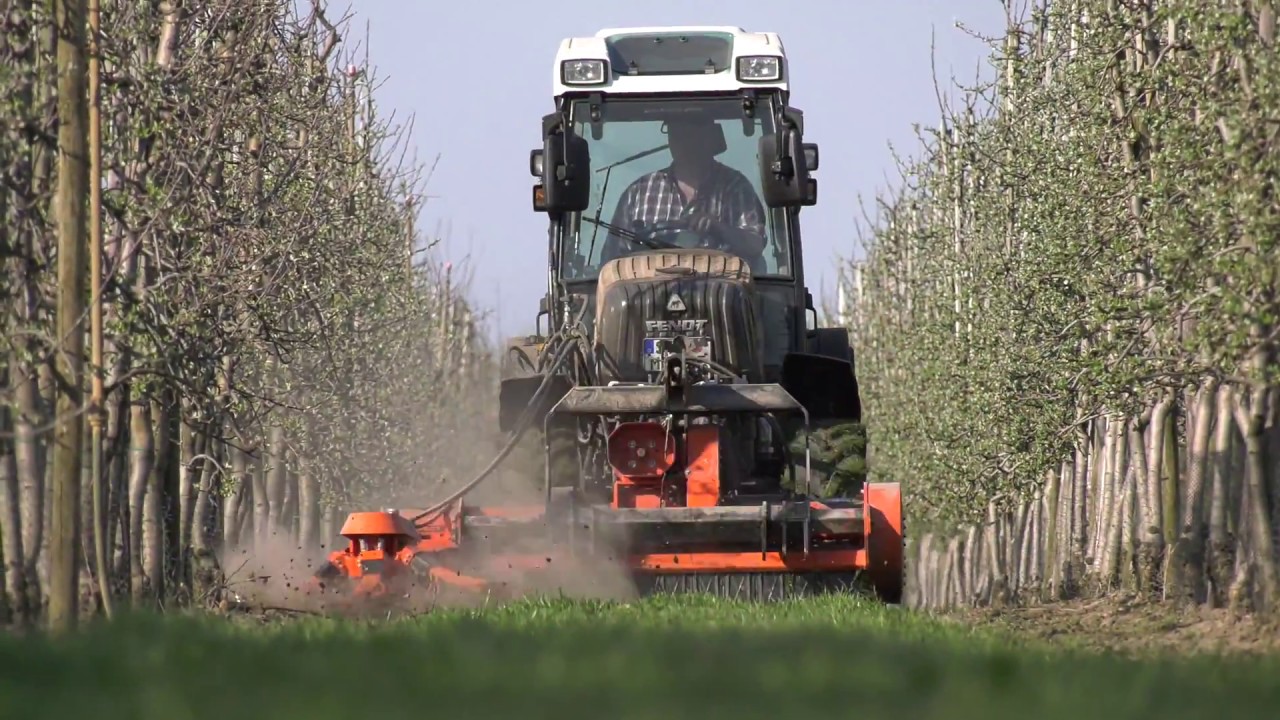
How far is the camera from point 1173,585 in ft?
63.9

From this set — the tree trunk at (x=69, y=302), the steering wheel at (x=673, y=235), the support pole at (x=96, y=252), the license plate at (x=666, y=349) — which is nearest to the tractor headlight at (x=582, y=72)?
the steering wheel at (x=673, y=235)

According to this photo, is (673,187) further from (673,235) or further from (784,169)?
(784,169)

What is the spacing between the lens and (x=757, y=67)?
16734 millimetres

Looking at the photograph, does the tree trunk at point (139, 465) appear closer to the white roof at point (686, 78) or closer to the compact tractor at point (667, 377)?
the compact tractor at point (667, 377)

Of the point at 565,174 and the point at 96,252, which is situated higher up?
the point at 565,174

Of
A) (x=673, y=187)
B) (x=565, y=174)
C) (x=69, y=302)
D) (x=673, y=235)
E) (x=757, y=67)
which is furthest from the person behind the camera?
(x=757, y=67)

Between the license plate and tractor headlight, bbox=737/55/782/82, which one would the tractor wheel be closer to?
the license plate

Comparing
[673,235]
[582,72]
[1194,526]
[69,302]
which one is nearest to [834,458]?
[673,235]

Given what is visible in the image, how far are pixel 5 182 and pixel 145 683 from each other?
5.45 metres

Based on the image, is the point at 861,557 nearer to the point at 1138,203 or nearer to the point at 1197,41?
the point at 1197,41

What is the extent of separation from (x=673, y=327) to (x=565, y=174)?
1481 millimetres

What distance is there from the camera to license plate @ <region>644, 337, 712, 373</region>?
1560 cm

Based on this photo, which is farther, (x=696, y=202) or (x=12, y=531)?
(x=696, y=202)

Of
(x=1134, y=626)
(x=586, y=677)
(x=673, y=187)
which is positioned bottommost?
(x=1134, y=626)
